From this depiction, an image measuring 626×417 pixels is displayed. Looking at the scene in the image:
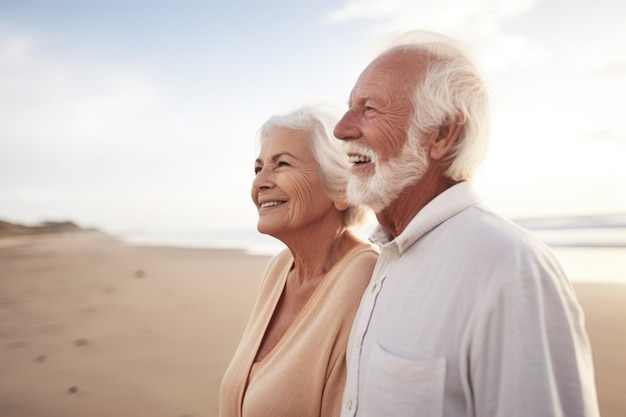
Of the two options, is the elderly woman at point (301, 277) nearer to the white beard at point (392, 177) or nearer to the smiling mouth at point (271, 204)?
the smiling mouth at point (271, 204)

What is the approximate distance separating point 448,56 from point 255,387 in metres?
1.66

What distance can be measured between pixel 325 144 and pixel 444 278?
1273mm

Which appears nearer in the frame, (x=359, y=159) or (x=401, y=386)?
(x=401, y=386)

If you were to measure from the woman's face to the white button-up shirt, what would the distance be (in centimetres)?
89

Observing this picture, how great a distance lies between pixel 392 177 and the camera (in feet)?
5.74

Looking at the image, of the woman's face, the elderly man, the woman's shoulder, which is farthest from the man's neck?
the woman's face

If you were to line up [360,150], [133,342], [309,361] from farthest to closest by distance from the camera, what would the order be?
1. [133,342]
2. [309,361]
3. [360,150]

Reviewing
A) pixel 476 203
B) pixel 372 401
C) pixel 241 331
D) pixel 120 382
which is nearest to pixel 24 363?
pixel 120 382

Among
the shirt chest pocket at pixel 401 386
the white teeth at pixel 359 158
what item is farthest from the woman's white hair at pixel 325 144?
the shirt chest pocket at pixel 401 386

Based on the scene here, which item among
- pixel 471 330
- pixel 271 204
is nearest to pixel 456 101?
pixel 471 330

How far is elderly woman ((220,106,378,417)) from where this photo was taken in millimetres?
2059

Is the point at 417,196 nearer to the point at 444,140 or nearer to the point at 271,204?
the point at 444,140

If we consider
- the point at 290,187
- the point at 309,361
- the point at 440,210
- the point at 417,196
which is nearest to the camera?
the point at 440,210

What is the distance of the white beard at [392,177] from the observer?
172 centimetres
